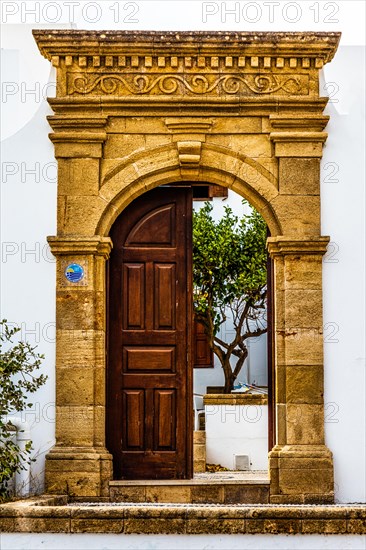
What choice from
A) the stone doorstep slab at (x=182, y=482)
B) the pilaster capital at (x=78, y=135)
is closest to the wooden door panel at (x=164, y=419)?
the stone doorstep slab at (x=182, y=482)

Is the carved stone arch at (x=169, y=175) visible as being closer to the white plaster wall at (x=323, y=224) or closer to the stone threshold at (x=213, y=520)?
the white plaster wall at (x=323, y=224)

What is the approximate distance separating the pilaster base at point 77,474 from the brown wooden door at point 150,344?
504 millimetres

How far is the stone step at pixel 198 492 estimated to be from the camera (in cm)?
966

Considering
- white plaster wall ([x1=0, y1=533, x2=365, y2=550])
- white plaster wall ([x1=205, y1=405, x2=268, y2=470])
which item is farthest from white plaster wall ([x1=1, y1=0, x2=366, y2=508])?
white plaster wall ([x1=205, y1=405, x2=268, y2=470])

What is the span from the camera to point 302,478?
9.58 metres

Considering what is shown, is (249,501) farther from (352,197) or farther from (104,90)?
(104,90)

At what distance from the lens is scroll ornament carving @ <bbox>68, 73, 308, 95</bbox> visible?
9.97 meters

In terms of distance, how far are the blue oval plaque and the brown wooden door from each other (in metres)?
0.51

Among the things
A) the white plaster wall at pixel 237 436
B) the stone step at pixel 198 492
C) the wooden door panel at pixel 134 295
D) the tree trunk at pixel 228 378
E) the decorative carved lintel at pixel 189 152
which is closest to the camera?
the stone step at pixel 198 492

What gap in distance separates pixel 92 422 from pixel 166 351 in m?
1.05

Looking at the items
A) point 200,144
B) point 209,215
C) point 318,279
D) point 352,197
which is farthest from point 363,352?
point 209,215

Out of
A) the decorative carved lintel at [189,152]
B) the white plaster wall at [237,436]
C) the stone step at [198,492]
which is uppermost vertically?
the decorative carved lintel at [189,152]

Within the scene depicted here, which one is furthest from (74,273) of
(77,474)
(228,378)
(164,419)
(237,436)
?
(228,378)

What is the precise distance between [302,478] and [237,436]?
20.4 ft
